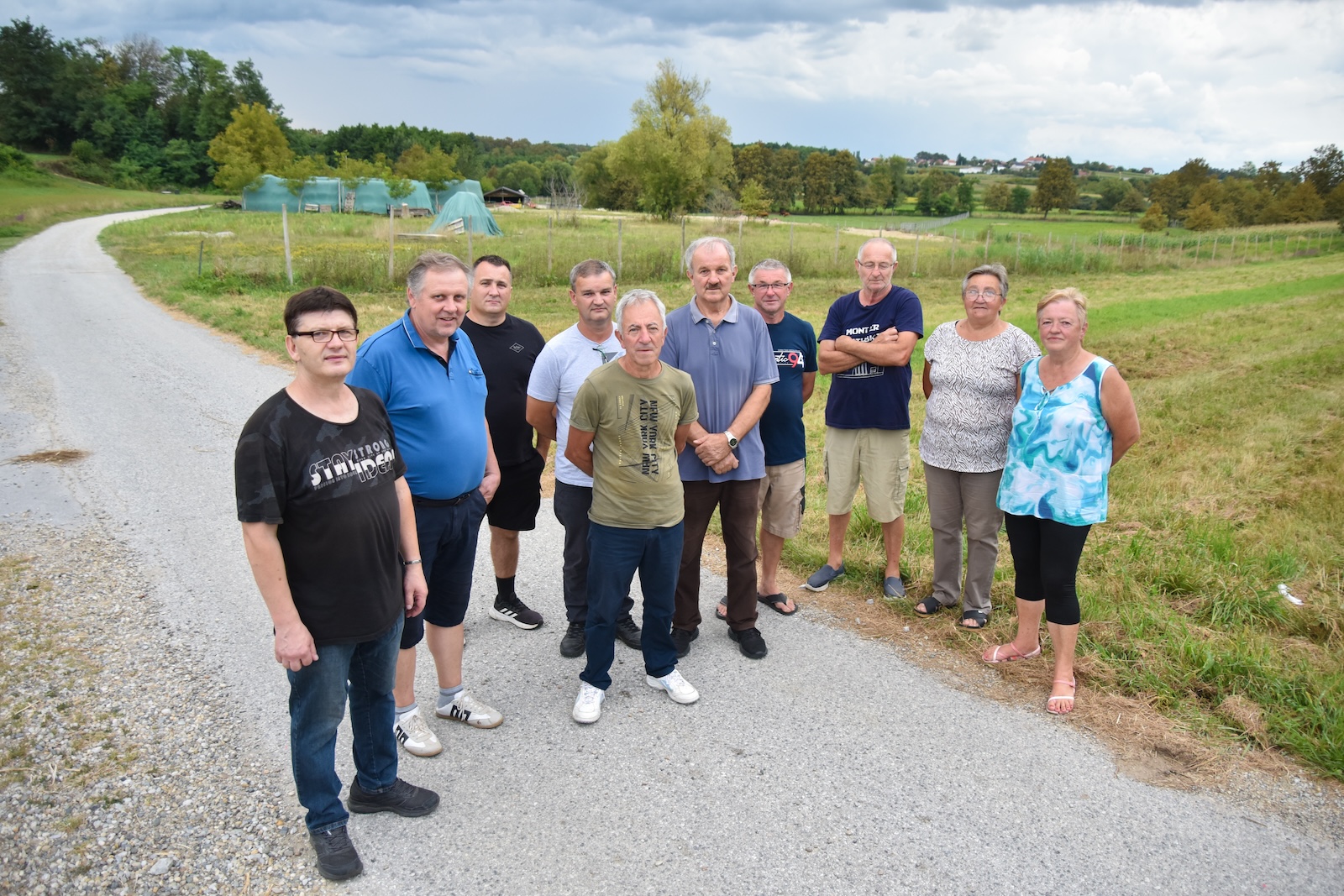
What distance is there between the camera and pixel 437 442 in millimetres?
3254

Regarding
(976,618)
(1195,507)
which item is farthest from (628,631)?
(1195,507)

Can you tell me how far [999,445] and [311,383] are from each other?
11.2 ft

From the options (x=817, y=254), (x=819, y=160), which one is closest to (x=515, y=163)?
(x=819, y=160)

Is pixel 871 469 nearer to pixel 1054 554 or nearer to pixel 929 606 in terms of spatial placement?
pixel 929 606

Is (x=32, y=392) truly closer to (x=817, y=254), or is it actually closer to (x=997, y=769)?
(x=997, y=769)

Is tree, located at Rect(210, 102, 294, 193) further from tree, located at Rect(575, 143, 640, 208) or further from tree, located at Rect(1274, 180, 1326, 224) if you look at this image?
tree, located at Rect(1274, 180, 1326, 224)

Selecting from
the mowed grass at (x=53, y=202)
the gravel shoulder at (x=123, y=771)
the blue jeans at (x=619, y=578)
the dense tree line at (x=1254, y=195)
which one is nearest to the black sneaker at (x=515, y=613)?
the blue jeans at (x=619, y=578)

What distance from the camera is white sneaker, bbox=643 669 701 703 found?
12.4ft

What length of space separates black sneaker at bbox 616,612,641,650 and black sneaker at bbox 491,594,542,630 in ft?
1.55

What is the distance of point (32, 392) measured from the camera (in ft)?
31.0

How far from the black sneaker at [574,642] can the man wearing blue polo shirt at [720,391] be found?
53 cm

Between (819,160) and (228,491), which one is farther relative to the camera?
(819,160)

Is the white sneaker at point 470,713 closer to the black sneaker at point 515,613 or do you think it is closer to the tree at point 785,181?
the black sneaker at point 515,613

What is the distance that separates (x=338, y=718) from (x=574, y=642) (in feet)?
5.45
